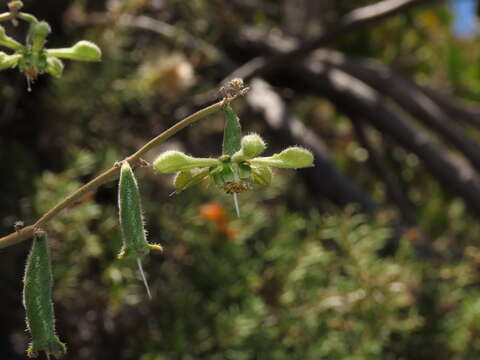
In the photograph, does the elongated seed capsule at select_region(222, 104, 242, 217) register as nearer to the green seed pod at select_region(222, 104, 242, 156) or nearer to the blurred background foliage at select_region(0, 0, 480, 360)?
the green seed pod at select_region(222, 104, 242, 156)

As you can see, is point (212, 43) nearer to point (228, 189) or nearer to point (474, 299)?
point (474, 299)

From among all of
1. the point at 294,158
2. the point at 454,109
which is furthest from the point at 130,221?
the point at 454,109

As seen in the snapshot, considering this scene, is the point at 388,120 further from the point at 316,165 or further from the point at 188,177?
the point at 188,177

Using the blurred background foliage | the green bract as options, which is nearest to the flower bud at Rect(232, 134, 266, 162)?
the green bract

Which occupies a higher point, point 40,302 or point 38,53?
point 38,53

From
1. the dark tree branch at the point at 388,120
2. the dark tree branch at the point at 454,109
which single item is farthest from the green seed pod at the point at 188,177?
the dark tree branch at the point at 454,109

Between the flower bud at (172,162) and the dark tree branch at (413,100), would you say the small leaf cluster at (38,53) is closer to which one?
the flower bud at (172,162)
